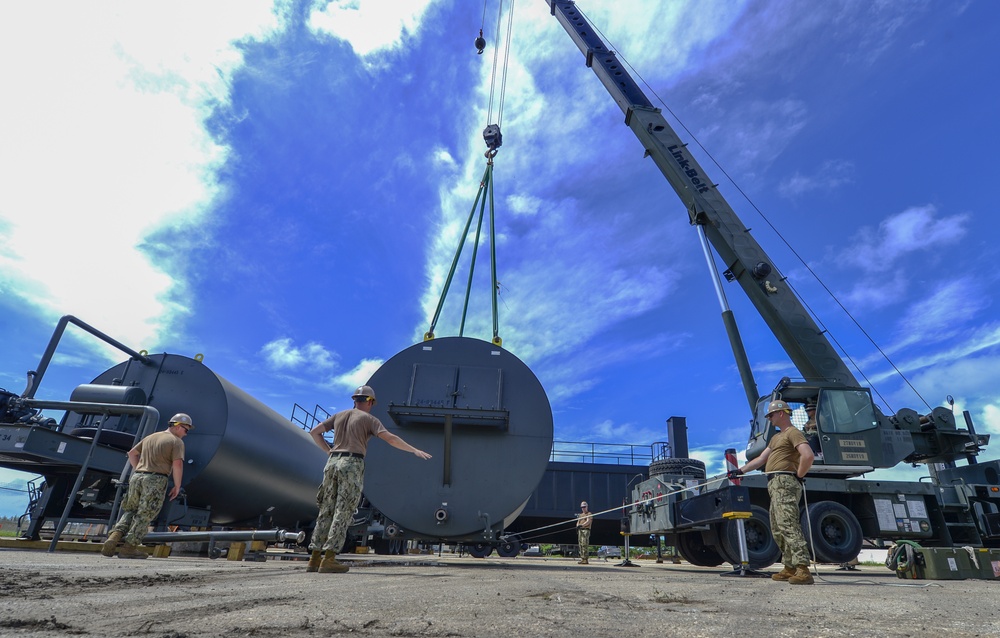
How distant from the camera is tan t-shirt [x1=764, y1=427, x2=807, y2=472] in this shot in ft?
16.7

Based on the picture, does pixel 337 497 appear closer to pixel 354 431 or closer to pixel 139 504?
pixel 354 431

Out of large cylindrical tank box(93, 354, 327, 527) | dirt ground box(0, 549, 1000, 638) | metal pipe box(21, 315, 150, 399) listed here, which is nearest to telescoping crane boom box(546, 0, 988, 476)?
dirt ground box(0, 549, 1000, 638)

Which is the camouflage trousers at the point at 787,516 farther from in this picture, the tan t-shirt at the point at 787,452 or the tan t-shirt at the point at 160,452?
the tan t-shirt at the point at 160,452

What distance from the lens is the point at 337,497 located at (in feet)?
15.3

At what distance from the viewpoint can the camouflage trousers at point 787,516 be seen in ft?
16.1

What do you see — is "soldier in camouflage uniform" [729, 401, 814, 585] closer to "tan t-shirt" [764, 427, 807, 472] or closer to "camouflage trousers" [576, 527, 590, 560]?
"tan t-shirt" [764, 427, 807, 472]

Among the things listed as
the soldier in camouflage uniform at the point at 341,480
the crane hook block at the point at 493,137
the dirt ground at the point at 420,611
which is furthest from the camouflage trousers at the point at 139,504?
the crane hook block at the point at 493,137

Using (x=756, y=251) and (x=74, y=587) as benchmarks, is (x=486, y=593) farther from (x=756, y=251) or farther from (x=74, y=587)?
(x=756, y=251)

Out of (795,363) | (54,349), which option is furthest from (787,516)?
(54,349)

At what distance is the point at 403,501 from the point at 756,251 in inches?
326

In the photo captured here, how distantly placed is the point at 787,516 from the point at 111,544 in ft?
22.0

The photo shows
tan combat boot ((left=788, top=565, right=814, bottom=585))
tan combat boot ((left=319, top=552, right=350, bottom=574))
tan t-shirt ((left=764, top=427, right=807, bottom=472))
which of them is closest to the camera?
tan combat boot ((left=319, top=552, right=350, bottom=574))

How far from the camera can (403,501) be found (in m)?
6.43

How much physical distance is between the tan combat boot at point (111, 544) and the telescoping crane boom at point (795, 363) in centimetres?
861
